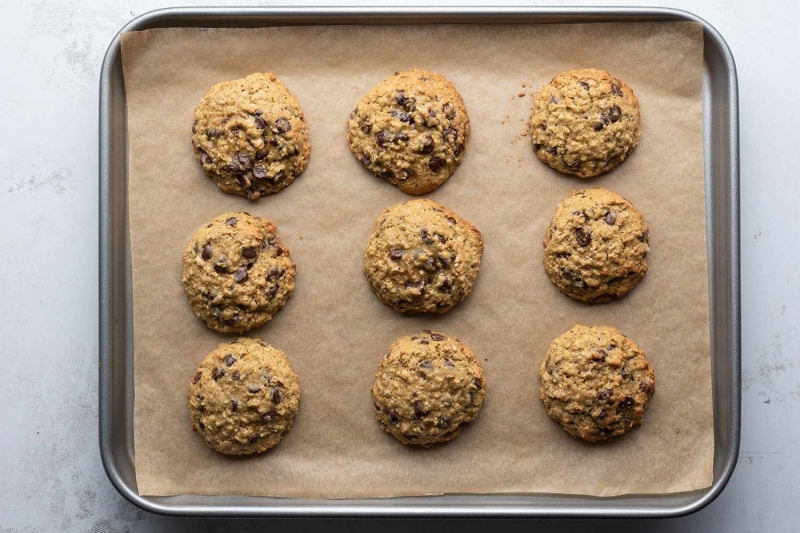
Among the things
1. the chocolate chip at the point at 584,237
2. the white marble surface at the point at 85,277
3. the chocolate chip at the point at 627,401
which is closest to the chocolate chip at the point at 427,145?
the chocolate chip at the point at 584,237

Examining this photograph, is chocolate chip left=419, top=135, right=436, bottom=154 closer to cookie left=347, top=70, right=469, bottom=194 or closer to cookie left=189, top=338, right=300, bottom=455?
cookie left=347, top=70, right=469, bottom=194

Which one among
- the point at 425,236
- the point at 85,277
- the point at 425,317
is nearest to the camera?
the point at 425,236

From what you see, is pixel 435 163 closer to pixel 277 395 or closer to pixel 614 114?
pixel 614 114

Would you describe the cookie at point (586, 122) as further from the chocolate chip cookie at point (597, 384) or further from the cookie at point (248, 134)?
the cookie at point (248, 134)

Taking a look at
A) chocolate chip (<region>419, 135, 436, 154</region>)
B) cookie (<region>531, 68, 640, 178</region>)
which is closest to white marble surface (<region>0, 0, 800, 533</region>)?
cookie (<region>531, 68, 640, 178</region>)

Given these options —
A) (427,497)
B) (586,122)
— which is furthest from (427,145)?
(427,497)

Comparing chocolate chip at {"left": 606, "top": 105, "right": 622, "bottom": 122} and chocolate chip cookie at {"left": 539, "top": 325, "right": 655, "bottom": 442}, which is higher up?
chocolate chip at {"left": 606, "top": 105, "right": 622, "bottom": 122}
